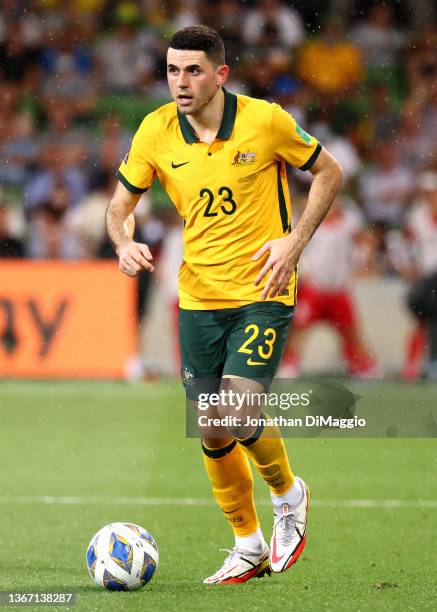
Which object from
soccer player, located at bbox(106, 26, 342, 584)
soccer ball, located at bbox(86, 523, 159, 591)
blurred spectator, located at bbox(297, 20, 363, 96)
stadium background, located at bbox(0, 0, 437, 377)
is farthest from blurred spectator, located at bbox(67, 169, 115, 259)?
soccer ball, located at bbox(86, 523, 159, 591)

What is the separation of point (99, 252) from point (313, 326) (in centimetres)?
248

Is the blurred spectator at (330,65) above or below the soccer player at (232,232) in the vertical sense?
below

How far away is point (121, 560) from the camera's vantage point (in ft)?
19.5

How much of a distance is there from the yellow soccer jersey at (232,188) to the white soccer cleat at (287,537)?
3.35 feet

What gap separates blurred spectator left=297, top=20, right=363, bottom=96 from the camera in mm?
17688

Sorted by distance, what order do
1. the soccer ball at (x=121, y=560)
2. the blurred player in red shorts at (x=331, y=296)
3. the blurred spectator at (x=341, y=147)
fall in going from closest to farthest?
the soccer ball at (x=121, y=560) → the blurred player in red shorts at (x=331, y=296) → the blurred spectator at (x=341, y=147)

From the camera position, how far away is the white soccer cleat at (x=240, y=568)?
6254 millimetres

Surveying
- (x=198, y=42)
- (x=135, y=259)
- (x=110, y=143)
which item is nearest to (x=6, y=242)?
(x=110, y=143)

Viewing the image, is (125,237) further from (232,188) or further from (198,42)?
(198,42)

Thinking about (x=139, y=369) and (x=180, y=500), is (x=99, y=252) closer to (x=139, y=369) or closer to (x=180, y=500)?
(x=139, y=369)

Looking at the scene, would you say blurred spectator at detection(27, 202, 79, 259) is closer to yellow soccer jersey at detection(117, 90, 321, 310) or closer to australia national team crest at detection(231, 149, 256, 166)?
yellow soccer jersey at detection(117, 90, 321, 310)

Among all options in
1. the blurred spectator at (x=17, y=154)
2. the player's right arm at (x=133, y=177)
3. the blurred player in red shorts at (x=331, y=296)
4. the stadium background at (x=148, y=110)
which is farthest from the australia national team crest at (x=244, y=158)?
the blurred spectator at (x=17, y=154)

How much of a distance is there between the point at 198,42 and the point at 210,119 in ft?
1.24

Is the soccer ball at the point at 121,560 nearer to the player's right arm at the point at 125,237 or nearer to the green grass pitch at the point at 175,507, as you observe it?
the green grass pitch at the point at 175,507
